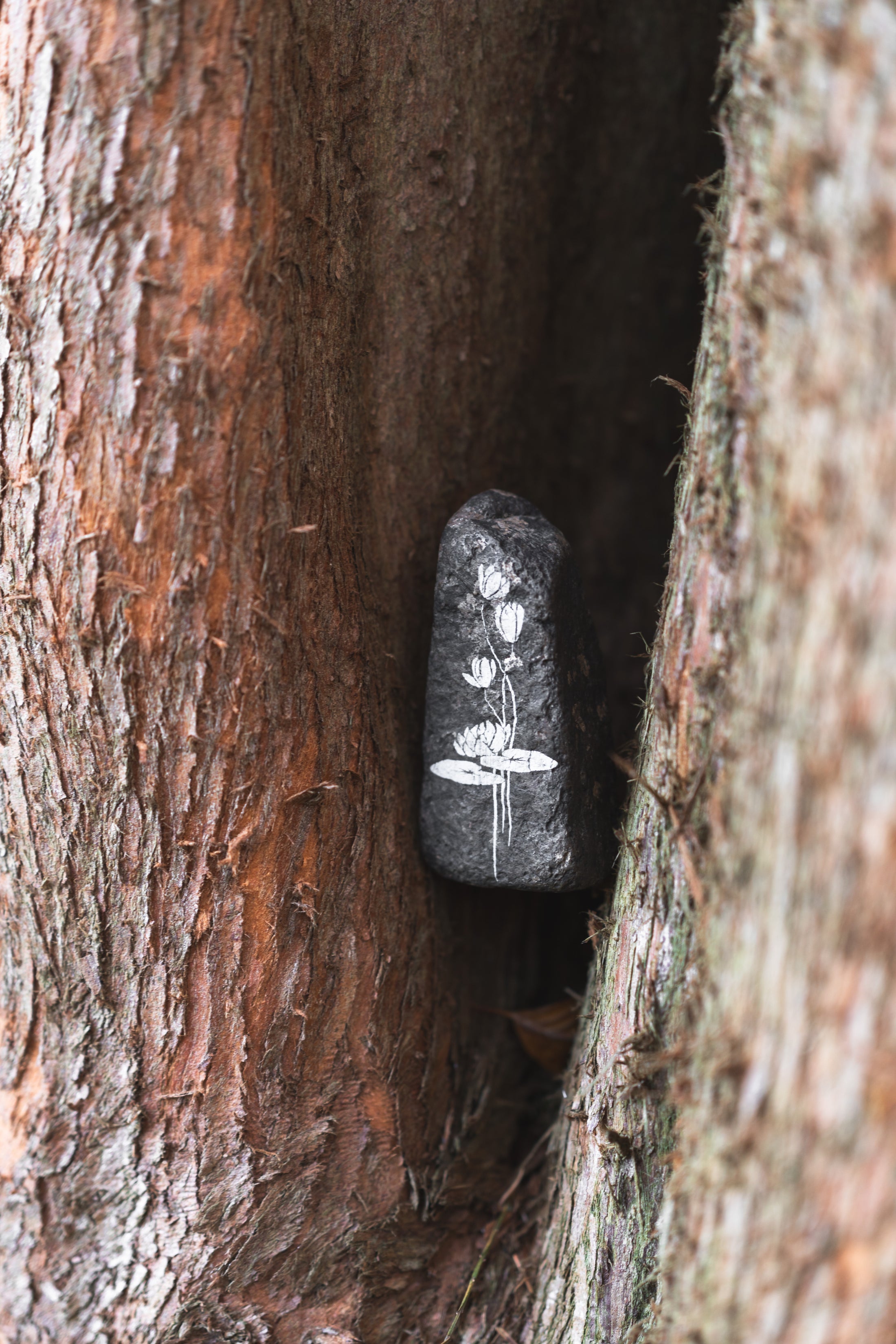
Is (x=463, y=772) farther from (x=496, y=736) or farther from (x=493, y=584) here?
(x=493, y=584)

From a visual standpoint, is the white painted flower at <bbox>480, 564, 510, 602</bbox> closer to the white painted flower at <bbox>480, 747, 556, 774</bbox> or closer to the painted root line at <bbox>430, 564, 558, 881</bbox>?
the painted root line at <bbox>430, 564, 558, 881</bbox>

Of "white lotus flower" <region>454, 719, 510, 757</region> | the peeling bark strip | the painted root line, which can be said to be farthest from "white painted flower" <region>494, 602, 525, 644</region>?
the peeling bark strip

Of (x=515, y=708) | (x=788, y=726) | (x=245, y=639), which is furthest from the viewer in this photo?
(x=515, y=708)

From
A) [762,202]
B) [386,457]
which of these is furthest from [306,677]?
[762,202]

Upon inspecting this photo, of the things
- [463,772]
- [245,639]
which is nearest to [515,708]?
[463,772]

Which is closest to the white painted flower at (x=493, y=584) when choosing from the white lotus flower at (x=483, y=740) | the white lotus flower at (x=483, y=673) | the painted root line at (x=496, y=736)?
the painted root line at (x=496, y=736)

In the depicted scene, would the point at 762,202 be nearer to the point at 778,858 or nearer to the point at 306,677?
the point at 778,858
